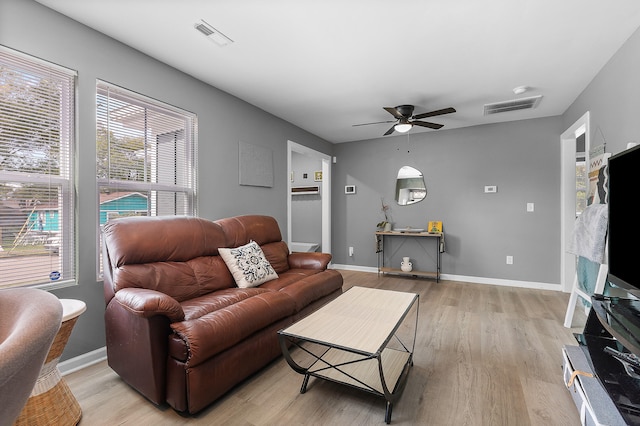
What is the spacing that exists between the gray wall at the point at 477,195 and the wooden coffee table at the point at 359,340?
3065 mm

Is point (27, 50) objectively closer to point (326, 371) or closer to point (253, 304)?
point (253, 304)

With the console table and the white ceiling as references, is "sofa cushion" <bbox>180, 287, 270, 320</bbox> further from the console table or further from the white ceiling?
the console table

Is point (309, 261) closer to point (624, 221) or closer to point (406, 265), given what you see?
point (406, 265)

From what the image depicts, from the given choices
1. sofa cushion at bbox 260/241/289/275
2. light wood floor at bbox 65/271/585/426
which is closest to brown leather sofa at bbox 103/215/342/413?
light wood floor at bbox 65/271/585/426

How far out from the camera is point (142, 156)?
8.76ft

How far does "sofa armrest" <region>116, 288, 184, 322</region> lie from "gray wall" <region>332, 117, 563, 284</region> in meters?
4.30

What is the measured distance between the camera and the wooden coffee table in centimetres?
161

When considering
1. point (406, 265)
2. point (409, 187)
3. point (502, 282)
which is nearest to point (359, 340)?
point (406, 265)

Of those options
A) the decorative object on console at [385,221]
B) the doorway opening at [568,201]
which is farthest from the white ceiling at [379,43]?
the decorative object on console at [385,221]

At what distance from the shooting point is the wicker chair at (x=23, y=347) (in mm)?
403

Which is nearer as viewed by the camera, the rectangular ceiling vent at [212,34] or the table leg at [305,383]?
the table leg at [305,383]

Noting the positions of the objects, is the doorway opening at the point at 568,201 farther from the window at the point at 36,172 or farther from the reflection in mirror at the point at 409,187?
the window at the point at 36,172

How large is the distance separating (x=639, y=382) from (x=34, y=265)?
3.41m

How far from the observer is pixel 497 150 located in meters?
4.66
